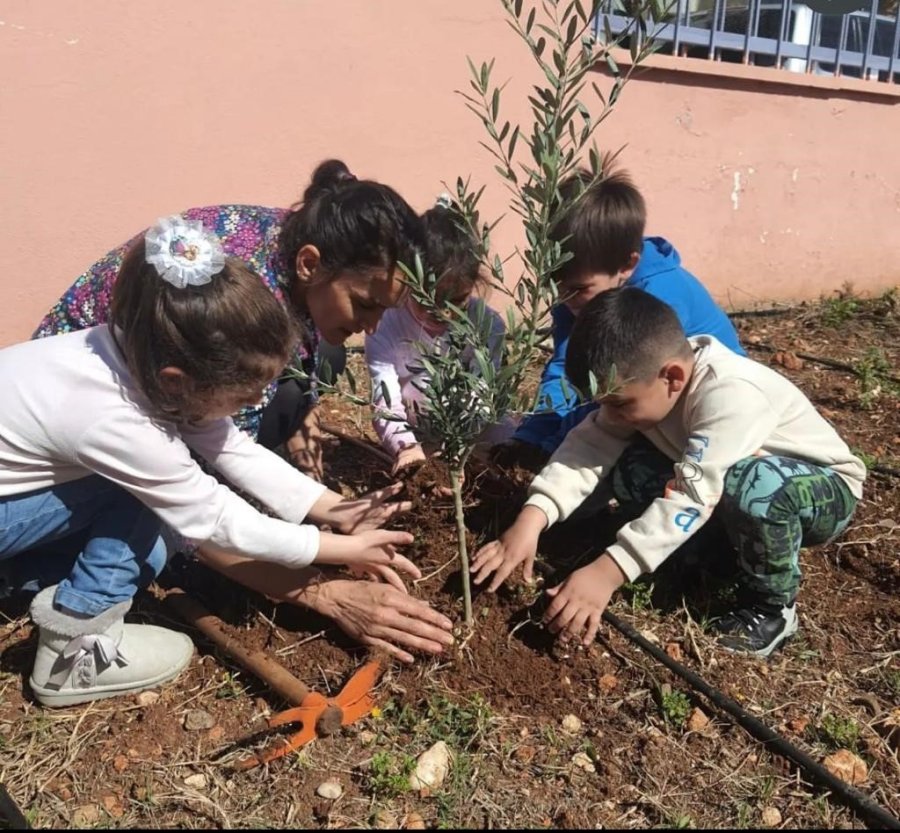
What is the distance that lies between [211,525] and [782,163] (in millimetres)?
5016

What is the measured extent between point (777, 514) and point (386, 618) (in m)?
1.01

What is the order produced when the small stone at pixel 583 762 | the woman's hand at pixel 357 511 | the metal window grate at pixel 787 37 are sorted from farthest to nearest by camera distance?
the metal window grate at pixel 787 37 < the woman's hand at pixel 357 511 < the small stone at pixel 583 762

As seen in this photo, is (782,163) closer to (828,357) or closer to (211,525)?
(828,357)

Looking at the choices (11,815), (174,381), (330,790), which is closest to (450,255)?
(174,381)

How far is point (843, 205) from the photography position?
617 centimetres

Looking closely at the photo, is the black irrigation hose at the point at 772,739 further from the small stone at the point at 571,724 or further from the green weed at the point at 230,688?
the green weed at the point at 230,688

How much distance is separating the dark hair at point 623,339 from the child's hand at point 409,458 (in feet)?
2.18

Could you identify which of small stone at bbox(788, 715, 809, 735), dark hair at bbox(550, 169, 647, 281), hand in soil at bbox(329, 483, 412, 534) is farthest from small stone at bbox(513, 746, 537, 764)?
dark hair at bbox(550, 169, 647, 281)

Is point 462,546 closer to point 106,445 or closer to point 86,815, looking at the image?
point 106,445

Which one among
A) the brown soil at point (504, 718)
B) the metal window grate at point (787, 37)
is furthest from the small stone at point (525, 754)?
the metal window grate at point (787, 37)

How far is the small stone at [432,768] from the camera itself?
6.30 feet

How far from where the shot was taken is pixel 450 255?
258 cm

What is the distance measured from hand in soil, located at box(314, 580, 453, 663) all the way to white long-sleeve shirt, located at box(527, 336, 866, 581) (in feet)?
1.51

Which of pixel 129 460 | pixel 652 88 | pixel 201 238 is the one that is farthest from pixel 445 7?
pixel 129 460
